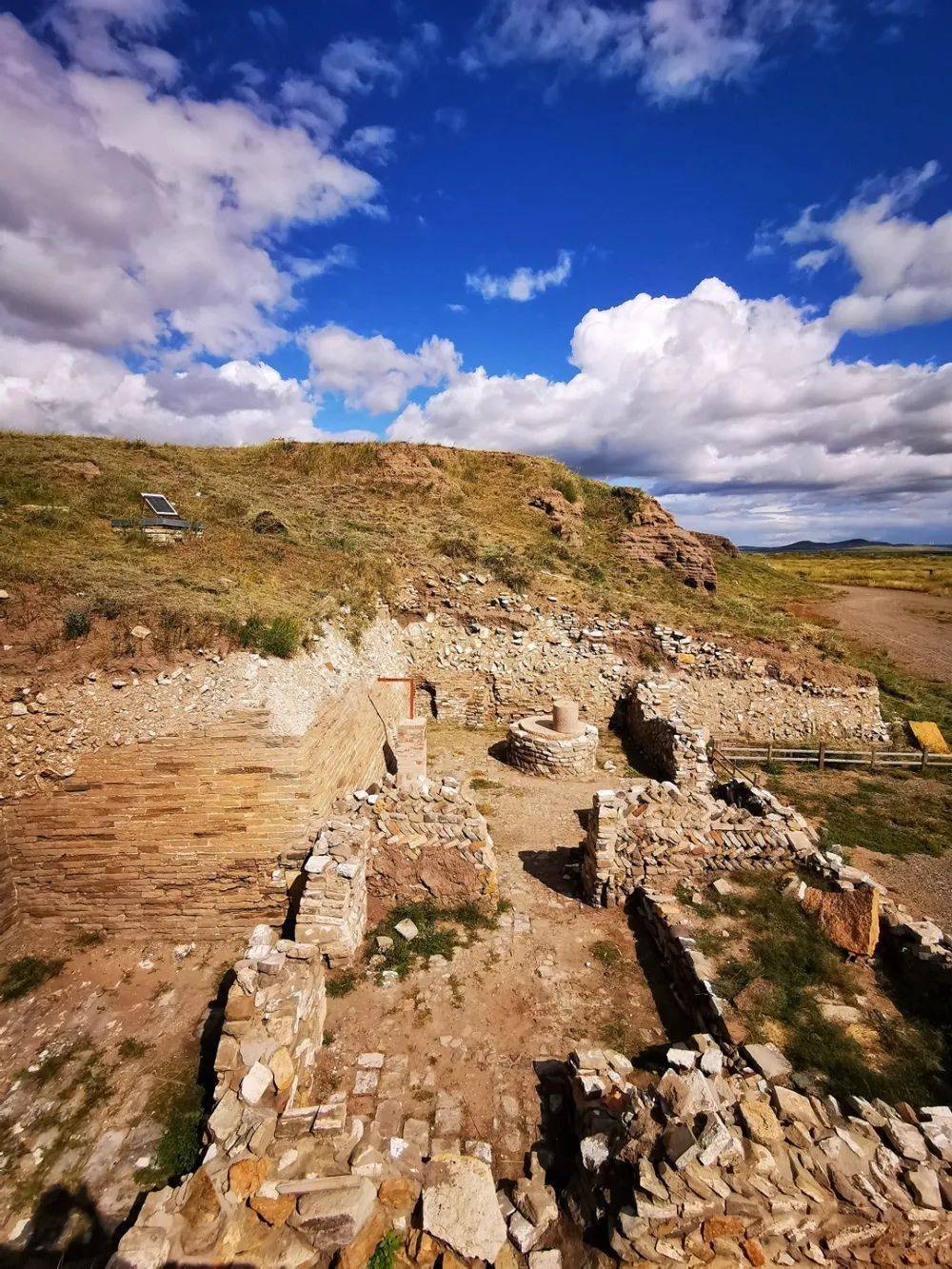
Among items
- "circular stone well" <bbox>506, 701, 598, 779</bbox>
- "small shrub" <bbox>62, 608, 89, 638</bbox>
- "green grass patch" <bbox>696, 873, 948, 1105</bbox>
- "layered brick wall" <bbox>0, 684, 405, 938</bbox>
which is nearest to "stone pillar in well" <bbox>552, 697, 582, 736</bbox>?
"circular stone well" <bbox>506, 701, 598, 779</bbox>

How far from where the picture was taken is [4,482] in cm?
1565

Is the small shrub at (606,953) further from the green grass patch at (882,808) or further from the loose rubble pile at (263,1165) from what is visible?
the green grass patch at (882,808)

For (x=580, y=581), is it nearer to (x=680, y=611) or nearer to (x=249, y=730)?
(x=680, y=611)

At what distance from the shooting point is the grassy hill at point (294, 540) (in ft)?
32.2

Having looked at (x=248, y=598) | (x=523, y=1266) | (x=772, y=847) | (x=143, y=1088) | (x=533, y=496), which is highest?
(x=533, y=496)

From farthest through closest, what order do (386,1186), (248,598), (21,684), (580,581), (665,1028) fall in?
1. (580,581)
2. (248,598)
3. (21,684)
4. (665,1028)
5. (386,1186)

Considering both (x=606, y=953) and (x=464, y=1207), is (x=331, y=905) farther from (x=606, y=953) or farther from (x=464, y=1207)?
(x=606, y=953)

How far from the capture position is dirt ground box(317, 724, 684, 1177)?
19.1 ft

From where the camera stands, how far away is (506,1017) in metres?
6.89

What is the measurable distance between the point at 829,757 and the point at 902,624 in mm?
26177

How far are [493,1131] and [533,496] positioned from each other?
28.9 meters

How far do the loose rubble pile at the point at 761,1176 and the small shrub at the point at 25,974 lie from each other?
24.4 feet

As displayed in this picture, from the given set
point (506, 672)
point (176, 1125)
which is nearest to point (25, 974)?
point (176, 1125)

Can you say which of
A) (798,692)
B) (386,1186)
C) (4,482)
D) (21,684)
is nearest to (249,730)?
(21,684)
